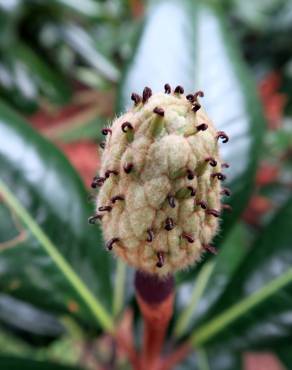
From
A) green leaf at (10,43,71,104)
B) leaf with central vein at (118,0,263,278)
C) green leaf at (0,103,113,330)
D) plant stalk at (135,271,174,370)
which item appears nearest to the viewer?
plant stalk at (135,271,174,370)

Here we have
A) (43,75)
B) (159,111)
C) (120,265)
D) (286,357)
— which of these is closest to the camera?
(159,111)

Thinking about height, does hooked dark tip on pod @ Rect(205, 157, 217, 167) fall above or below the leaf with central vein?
below

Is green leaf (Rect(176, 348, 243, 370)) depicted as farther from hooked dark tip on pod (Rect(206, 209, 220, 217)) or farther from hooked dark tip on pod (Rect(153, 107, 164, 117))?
hooked dark tip on pod (Rect(153, 107, 164, 117))

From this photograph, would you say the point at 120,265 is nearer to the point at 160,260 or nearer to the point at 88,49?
the point at 160,260

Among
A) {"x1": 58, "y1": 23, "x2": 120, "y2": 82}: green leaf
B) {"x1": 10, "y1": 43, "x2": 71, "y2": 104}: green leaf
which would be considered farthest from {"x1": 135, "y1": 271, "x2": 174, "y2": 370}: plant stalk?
{"x1": 58, "y1": 23, "x2": 120, "y2": 82}: green leaf

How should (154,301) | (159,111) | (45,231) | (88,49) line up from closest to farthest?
1. (159,111)
2. (154,301)
3. (45,231)
4. (88,49)

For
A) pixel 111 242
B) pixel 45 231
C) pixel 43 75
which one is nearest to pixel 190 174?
pixel 111 242

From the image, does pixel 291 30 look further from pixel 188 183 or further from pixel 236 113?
pixel 188 183
